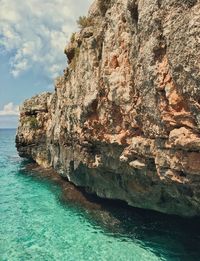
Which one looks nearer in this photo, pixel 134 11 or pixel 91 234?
pixel 134 11

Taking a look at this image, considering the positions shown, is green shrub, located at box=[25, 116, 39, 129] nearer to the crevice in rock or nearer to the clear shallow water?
the clear shallow water

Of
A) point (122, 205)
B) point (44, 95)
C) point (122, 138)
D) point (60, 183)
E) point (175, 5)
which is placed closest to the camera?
point (175, 5)

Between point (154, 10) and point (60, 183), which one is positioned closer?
point (154, 10)

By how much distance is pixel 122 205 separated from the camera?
25703 mm

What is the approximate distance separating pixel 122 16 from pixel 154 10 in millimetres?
4338

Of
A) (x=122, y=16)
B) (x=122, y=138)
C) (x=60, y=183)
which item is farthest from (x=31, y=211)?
(x=122, y=16)

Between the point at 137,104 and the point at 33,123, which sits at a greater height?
the point at 137,104

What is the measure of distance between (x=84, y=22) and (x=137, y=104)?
429 inches

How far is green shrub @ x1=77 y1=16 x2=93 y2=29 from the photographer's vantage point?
23.5 m

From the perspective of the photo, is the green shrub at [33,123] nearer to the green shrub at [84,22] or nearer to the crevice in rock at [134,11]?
the green shrub at [84,22]

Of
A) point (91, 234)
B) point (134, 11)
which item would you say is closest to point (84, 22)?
point (134, 11)

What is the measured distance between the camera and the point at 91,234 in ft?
69.2

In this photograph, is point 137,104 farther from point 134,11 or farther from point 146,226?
point 146,226

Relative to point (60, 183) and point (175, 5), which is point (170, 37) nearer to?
point (175, 5)
